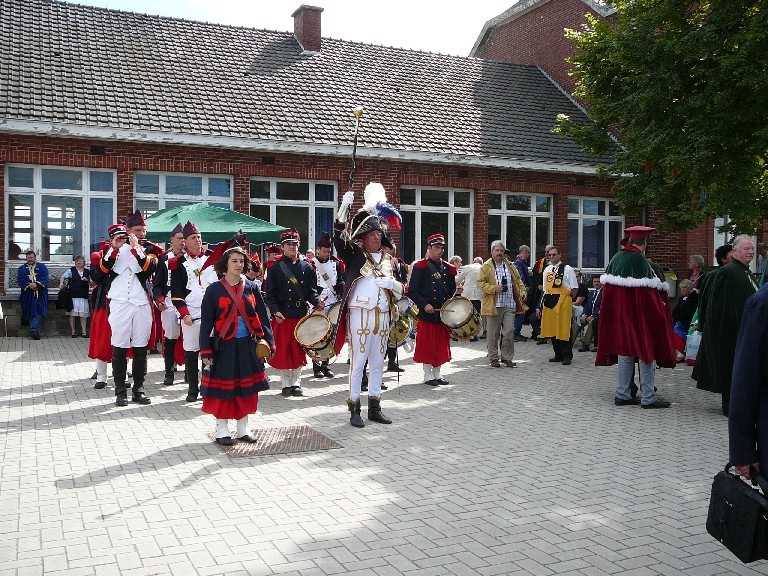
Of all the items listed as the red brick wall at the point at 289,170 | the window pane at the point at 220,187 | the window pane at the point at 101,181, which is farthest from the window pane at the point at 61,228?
the window pane at the point at 220,187

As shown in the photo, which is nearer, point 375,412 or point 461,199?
point 375,412

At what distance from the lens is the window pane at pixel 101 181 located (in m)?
16.5

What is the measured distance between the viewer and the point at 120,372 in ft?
28.1

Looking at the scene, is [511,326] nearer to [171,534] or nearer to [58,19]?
[171,534]

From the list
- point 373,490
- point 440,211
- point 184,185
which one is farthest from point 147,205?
point 373,490

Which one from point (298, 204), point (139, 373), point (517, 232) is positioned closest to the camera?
point (139, 373)

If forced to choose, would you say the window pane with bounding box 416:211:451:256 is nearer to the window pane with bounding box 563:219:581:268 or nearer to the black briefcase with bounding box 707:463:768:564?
the window pane with bounding box 563:219:581:268

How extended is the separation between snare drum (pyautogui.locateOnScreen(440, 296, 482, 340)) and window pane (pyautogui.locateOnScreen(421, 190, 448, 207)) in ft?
31.7

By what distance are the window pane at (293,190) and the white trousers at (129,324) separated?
32.5ft

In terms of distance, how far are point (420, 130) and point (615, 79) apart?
6.88 meters

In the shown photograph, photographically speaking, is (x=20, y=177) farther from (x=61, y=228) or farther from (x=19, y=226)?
(x=61, y=228)

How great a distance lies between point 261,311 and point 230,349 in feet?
1.82

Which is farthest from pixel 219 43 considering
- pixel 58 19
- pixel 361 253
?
pixel 361 253

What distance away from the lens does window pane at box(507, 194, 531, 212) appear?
68.5 feet
